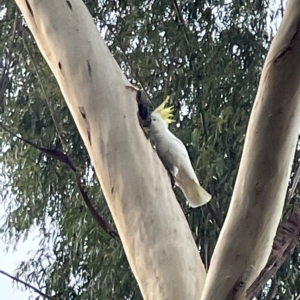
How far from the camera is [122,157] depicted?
976 millimetres

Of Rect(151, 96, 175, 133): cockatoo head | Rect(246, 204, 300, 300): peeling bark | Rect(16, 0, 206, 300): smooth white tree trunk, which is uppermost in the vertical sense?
Rect(151, 96, 175, 133): cockatoo head

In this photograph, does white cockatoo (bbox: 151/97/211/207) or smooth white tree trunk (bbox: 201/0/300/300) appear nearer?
smooth white tree trunk (bbox: 201/0/300/300)

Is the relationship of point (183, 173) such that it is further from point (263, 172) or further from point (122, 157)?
point (263, 172)

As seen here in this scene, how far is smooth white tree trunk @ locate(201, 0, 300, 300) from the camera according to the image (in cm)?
72

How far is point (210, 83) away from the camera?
180 centimetres

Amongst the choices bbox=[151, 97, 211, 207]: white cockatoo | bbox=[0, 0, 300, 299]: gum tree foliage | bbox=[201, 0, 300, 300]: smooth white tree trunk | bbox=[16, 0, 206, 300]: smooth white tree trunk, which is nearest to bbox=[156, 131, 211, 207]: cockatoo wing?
bbox=[151, 97, 211, 207]: white cockatoo

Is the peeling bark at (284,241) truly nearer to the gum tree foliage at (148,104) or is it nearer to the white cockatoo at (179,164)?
the white cockatoo at (179,164)

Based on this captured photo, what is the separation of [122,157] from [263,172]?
30 cm

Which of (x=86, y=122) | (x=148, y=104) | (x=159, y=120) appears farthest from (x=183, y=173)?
(x=148, y=104)

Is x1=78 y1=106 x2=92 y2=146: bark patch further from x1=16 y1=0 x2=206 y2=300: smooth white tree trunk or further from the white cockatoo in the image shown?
the white cockatoo

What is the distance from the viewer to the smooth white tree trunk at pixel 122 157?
0.91 m

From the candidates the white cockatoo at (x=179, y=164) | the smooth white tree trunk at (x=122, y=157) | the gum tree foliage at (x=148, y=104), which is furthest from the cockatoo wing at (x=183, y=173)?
the gum tree foliage at (x=148, y=104)

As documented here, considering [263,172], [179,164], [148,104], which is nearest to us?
[263,172]

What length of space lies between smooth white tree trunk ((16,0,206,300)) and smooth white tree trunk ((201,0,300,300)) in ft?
0.42
